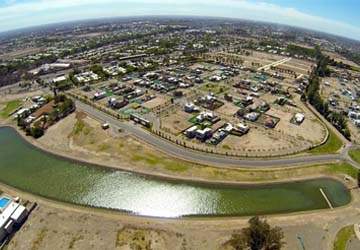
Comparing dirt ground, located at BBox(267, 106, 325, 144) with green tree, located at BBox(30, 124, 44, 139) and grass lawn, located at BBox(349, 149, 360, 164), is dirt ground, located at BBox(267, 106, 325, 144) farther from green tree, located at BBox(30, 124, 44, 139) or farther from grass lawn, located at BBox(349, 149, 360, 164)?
green tree, located at BBox(30, 124, 44, 139)

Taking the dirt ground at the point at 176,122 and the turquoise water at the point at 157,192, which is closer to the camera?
the turquoise water at the point at 157,192

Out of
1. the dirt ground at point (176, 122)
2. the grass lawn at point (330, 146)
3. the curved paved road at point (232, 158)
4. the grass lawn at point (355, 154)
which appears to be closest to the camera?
the curved paved road at point (232, 158)

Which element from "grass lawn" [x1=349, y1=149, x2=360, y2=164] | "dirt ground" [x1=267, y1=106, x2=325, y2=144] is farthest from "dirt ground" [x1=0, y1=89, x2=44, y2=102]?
"grass lawn" [x1=349, y1=149, x2=360, y2=164]

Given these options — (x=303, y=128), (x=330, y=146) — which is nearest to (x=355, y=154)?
(x=330, y=146)

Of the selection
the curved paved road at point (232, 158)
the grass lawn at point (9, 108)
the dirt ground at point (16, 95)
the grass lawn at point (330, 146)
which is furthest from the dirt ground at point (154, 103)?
the grass lawn at point (330, 146)

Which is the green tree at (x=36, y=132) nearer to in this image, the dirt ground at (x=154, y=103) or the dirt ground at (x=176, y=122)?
the dirt ground at (x=154, y=103)

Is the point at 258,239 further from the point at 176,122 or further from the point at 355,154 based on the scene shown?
the point at 176,122
